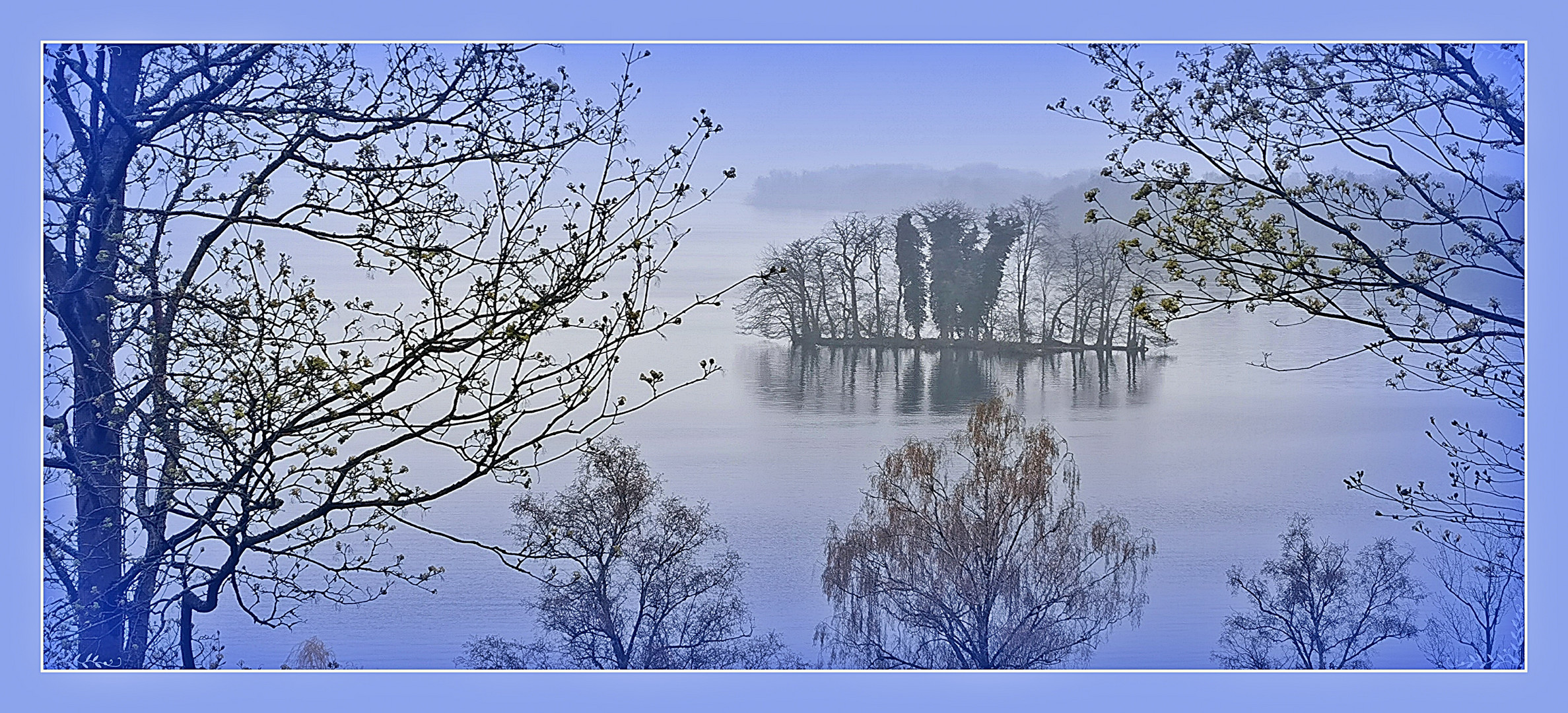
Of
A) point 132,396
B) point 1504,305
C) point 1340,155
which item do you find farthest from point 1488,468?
point 132,396

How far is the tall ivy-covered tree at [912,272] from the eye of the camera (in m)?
4.73

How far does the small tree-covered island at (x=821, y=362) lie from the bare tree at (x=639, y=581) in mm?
15

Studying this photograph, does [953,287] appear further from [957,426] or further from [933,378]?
[957,426]

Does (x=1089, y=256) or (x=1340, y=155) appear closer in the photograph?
(x=1340, y=155)

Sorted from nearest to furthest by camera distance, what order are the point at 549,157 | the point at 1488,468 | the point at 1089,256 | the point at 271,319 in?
1. the point at 271,319
2. the point at 549,157
3. the point at 1488,468
4. the point at 1089,256

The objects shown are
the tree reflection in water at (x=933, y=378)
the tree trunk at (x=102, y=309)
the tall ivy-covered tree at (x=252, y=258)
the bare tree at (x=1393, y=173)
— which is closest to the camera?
the tall ivy-covered tree at (x=252, y=258)

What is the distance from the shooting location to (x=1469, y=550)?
450 centimetres

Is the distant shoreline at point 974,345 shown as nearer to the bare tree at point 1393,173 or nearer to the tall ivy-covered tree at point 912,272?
the tall ivy-covered tree at point 912,272

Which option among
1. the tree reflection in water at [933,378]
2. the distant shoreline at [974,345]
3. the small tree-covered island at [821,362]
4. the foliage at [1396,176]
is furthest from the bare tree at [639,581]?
the foliage at [1396,176]

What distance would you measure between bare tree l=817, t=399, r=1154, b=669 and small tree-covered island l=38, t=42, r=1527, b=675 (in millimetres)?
14

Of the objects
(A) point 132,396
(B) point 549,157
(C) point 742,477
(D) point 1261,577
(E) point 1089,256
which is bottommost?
(D) point 1261,577

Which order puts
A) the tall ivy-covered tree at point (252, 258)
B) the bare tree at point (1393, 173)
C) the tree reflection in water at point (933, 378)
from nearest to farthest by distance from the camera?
the tall ivy-covered tree at point (252, 258), the bare tree at point (1393, 173), the tree reflection in water at point (933, 378)

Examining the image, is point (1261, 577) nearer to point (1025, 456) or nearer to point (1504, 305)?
point (1025, 456)

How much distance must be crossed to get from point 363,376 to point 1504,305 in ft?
12.6
